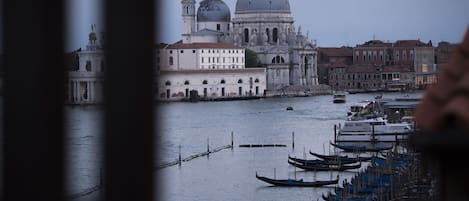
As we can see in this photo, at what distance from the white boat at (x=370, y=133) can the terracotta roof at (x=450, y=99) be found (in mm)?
10523

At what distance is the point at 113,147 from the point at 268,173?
298 inches

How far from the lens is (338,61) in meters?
31.2

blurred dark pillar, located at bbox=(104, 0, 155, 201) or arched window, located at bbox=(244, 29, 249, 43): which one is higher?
arched window, located at bbox=(244, 29, 249, 43)

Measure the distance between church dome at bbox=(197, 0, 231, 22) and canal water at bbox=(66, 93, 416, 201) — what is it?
5.52 meters

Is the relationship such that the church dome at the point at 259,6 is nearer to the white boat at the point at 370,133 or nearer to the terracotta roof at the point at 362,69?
the terracotta roof at the point at 362,69

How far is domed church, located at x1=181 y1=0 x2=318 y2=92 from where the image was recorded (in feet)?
84.6

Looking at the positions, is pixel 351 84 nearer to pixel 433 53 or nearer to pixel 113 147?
pixel 433 53

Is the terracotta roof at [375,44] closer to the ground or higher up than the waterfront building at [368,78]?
higher up

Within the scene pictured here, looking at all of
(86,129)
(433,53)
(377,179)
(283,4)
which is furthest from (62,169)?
(433,53)

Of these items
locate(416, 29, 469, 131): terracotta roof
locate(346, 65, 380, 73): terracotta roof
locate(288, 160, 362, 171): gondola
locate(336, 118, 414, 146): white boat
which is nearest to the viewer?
locate(416, 29, 469, 131): terracotta roof

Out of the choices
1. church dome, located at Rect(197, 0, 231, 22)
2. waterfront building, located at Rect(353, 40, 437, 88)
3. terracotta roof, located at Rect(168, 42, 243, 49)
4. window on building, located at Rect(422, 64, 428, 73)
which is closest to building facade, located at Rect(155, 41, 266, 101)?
terracotta roof, located at Rect(168, 42, 243, 49)

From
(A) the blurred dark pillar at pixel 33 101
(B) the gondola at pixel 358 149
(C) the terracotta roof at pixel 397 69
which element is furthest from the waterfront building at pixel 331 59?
(A) the blurred dark pillar at pixel 33 101

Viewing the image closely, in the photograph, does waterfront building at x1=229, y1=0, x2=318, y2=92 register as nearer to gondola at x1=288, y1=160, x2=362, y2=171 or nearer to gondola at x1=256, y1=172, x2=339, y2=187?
gondola at x1=288, y1=160, x2=362, y2=171

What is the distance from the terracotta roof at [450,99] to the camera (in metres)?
0.30
